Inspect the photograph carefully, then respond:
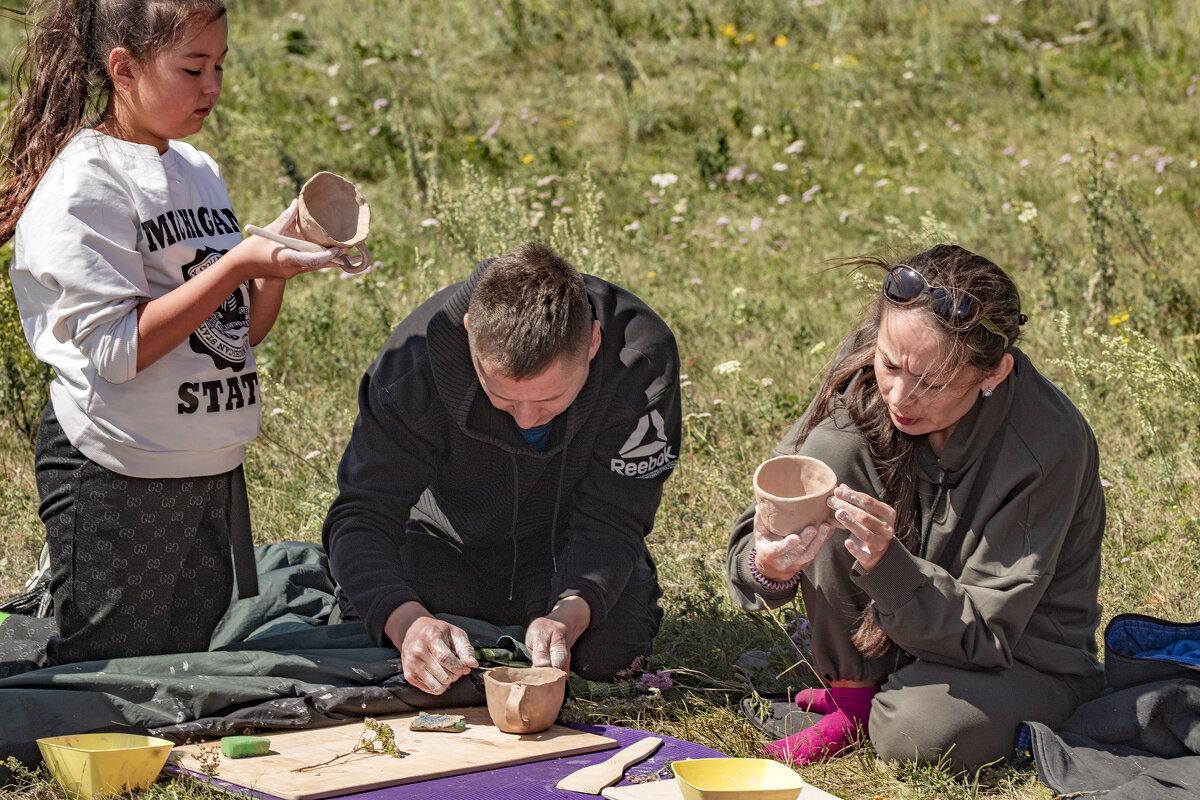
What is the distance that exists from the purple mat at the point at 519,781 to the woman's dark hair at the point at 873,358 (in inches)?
21.2

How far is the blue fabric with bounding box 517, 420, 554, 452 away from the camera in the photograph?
3184 millimetres

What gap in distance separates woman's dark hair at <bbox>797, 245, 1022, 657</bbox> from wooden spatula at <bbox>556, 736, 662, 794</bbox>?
0.59 m

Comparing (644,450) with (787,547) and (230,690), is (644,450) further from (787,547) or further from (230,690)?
(230,690)

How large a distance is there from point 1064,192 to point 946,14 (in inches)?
98.2

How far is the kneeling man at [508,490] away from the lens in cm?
300

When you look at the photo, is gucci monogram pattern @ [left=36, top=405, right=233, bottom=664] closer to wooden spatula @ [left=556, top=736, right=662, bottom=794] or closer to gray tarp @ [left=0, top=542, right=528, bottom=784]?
gray tarp @ [left=0, top=542, right=528, bottom=784]

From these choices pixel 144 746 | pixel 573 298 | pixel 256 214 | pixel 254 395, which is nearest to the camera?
pixel 144 746

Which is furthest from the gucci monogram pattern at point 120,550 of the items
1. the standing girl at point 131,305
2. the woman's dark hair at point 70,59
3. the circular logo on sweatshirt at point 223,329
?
the woman's dark hair at point 70,59

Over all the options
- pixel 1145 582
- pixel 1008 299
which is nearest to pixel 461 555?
pixel 1008 299

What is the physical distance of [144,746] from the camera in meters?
2.61

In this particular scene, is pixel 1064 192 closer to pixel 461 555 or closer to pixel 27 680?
pixel 461 555

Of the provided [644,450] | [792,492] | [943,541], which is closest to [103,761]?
[644,450]

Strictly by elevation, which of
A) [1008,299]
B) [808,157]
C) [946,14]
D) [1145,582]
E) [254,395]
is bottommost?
[1145,582]

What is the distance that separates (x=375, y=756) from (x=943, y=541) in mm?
1422
